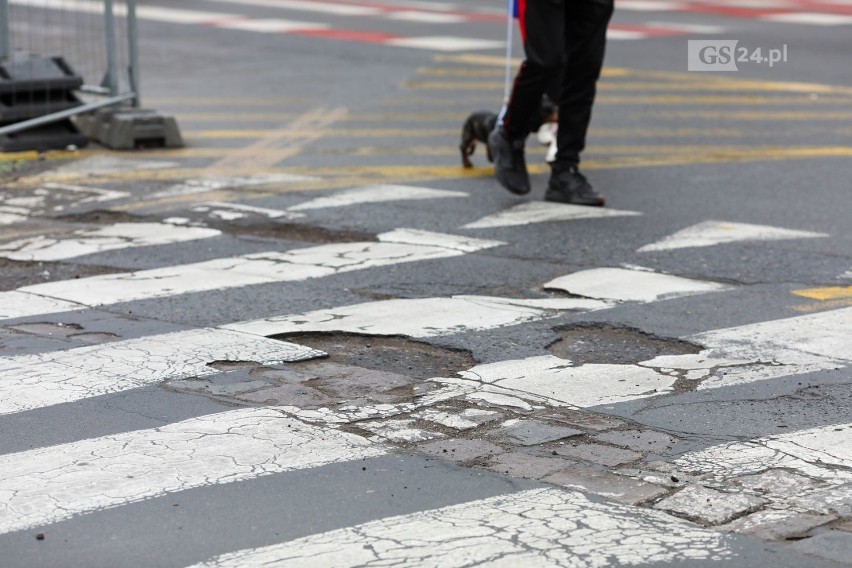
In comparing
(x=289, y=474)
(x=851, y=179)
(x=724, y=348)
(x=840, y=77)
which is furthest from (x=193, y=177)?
(x=840, y=77)

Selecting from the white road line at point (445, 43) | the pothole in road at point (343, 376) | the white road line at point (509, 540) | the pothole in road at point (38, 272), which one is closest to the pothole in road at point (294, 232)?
the pothole in road at point (38, 272)

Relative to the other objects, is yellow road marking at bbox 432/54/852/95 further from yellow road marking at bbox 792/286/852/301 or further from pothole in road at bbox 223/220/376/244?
yellow road marking at bbox 792/286/852/301

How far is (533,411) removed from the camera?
4.89m

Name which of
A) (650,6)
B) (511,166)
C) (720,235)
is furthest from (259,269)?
(650,6)

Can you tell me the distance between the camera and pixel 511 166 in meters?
8.76

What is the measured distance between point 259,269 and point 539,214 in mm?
1935

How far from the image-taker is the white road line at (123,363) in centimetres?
→ 518

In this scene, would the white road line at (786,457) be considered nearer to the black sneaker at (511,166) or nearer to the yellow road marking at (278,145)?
the black sneaker at (511,166)

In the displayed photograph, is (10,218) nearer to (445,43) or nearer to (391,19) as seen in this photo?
(445,43)

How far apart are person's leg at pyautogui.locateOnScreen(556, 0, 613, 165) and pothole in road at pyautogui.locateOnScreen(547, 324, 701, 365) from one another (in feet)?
9.45

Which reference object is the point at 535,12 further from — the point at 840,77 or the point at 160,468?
the point at 840,77

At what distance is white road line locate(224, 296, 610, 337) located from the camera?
5.93 m

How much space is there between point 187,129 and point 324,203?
3.19m

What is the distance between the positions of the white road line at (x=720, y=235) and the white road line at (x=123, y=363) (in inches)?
96.5
